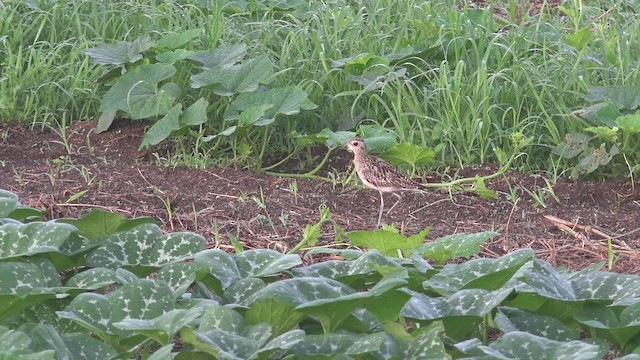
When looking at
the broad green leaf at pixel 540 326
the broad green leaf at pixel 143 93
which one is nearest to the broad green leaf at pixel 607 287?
the broad green leaf at pixel 540 326

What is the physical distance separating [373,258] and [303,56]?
323 cm

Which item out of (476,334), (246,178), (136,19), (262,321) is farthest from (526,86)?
(262,321)

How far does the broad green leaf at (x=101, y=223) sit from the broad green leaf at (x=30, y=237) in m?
0.23

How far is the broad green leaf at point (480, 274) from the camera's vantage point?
11.3 feet

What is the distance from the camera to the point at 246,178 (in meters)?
5.74

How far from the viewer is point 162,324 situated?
2.92 metres

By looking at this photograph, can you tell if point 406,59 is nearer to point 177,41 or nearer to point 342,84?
point 342,84

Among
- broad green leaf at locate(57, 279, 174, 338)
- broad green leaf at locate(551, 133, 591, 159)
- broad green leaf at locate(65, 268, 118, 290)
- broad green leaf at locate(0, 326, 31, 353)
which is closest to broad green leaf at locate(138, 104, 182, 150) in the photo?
broad green leaf at locate(551, 133, 591, 159)

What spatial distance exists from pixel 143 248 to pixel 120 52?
9.03 ft

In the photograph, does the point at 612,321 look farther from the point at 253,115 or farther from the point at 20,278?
the point at 253,115

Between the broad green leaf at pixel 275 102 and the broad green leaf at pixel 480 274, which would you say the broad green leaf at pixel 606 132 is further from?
the broad green leaf at pixel 480 274

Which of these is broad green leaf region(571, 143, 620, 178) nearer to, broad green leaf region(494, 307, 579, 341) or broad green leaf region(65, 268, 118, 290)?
broad green leaf region(494, 307, 579, 341)

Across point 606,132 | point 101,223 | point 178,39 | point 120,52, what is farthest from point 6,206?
point 606,132

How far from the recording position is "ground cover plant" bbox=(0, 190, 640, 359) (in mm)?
3037
